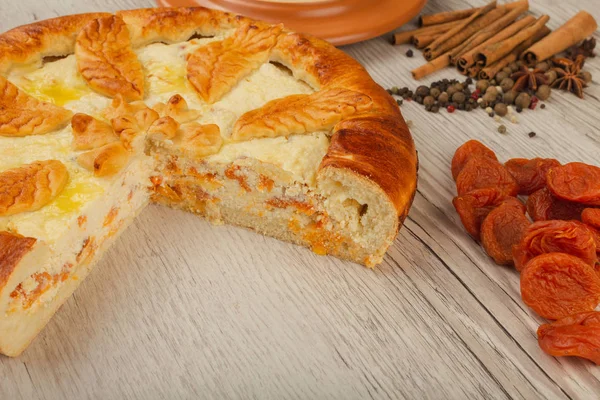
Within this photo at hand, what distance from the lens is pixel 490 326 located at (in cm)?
403

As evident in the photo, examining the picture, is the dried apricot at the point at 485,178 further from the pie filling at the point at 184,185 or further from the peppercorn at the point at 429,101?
the peppercorn at the point at 429,101

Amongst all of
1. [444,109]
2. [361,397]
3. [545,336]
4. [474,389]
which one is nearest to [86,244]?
[361,397]

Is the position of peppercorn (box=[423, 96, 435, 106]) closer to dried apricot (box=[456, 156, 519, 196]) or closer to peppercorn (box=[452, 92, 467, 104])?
peppercorn (box=[452, 92, 467, 104])

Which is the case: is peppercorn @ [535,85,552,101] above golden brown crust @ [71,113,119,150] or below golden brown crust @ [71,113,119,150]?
below

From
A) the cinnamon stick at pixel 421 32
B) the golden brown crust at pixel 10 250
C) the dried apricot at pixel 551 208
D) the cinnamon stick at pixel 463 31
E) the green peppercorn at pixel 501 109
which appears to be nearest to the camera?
Result: the golden brown crust at pixel 10 250

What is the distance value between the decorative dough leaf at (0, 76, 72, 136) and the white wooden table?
0.86m

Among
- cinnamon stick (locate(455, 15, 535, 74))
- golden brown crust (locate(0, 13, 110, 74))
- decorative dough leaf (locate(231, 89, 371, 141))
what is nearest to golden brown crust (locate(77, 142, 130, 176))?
decorative dough leaf (locate(231, 89, 371, 141))

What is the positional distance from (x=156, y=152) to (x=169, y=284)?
0.90 metres

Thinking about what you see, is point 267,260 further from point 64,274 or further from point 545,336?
point 545,336

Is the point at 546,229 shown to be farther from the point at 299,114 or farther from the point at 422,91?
the point at 422,91

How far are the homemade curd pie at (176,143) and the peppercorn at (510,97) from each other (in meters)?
1.54

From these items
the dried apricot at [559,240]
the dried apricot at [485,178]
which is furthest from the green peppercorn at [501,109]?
the dried apricot at [559,240]

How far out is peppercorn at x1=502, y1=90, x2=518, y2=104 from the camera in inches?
222

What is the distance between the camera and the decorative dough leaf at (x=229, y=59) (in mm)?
4609
